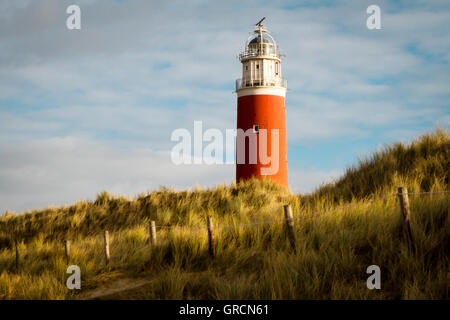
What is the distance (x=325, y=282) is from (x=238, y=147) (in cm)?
1865

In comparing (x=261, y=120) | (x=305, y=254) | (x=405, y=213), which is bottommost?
(x=305, y=254)

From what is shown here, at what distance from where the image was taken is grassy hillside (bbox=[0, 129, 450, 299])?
692cm

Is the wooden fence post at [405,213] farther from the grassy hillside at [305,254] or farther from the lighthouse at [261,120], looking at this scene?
the lighthouse at [261,120]

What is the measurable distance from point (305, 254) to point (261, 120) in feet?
56.9

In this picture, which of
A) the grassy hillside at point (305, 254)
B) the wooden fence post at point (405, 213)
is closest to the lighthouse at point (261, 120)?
the grassy hillside at point (305, 254)

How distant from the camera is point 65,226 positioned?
1809 centimetres

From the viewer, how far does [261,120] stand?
81.2 feet

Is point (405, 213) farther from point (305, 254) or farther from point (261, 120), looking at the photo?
point (261, 120)

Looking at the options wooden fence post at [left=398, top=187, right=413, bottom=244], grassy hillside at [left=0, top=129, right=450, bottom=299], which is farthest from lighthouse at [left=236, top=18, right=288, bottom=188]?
wooden fence post at [left=398, top=187, right=413, bottom=244]

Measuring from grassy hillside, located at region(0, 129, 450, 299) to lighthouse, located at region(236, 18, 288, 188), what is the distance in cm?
898

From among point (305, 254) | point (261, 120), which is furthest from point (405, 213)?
point (261, 120)
